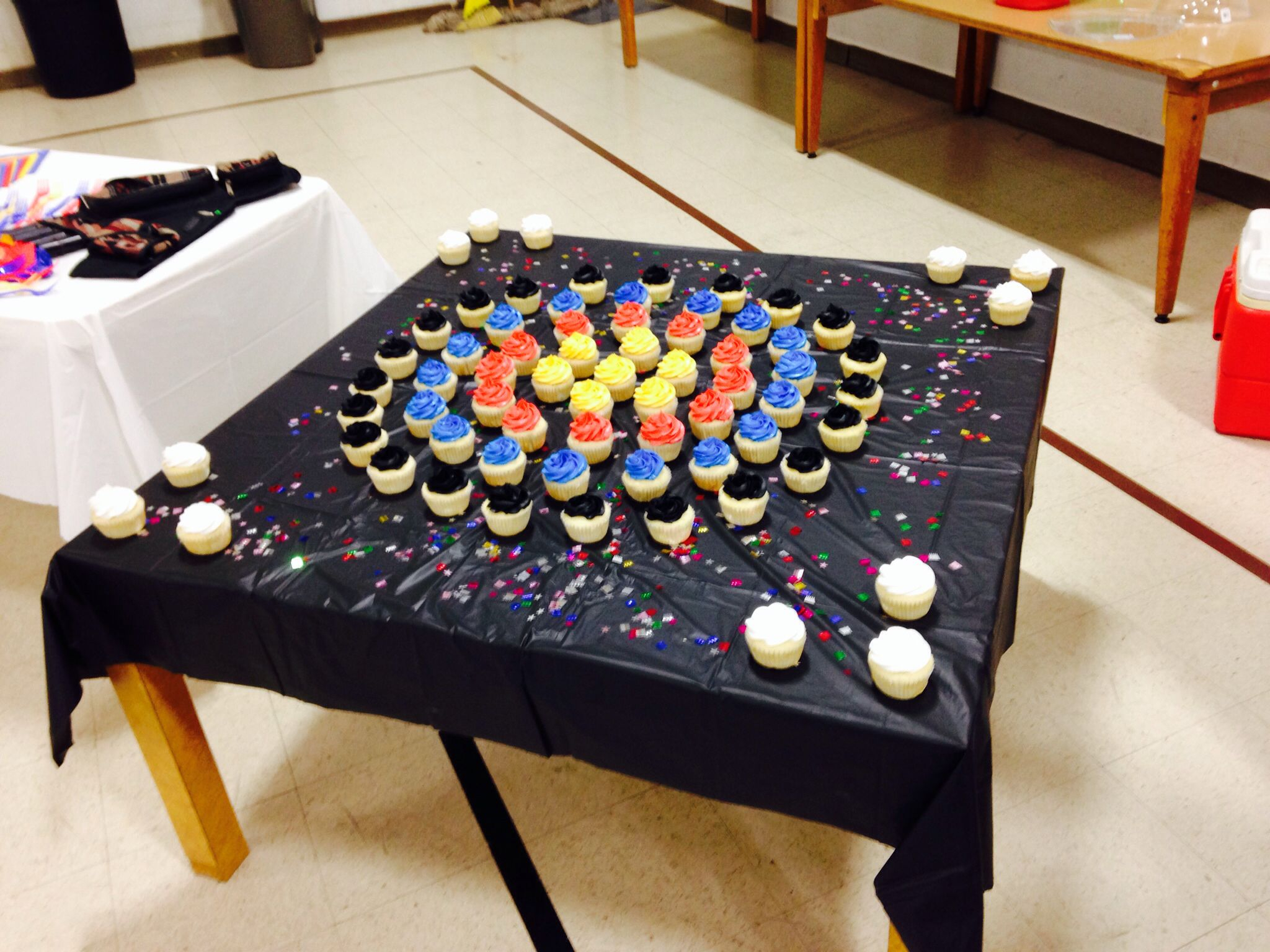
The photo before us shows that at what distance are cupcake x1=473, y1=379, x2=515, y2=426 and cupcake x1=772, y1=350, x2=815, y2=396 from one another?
1.45ft

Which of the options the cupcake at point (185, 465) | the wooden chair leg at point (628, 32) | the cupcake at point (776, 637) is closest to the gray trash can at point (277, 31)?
the wooden chair leg at point (628, 32)

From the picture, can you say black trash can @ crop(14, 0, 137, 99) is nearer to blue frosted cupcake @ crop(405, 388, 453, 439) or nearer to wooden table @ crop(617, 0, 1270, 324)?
wooden table @ crop(617, 0, 1270, 324)

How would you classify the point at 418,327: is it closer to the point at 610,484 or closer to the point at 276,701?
the point at 610,484

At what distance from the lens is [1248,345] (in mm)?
2340

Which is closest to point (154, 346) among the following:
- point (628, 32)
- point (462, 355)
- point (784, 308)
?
point (462, 355)

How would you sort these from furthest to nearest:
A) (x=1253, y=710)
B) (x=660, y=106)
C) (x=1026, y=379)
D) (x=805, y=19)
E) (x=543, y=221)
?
(x=660, y=106), (x=805, y=19), (x=543, y=221), (x=1253, y=710), (x=1026, y=379)

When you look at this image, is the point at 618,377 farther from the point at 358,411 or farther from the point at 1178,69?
the point at 1178,69

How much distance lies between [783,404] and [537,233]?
2.85ft

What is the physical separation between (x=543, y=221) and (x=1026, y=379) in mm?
1075

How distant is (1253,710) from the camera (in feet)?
6.03

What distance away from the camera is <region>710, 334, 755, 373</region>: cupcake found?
67.1 inches

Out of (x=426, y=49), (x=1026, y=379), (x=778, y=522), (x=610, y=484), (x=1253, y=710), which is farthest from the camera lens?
(x=426, y=49)

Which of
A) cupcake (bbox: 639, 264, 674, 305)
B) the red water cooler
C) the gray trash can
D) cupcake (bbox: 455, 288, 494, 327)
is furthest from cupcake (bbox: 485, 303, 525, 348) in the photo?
the gray trash can

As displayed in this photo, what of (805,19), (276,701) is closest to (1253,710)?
(276,701)
